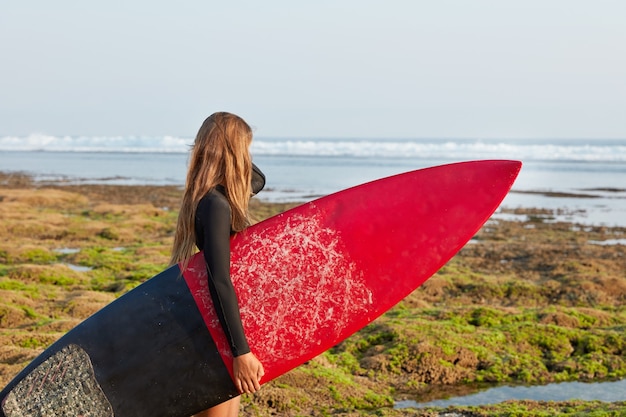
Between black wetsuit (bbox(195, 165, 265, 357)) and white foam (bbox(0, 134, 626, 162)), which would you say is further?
white foam (bbox(0, 134, 626, 162))

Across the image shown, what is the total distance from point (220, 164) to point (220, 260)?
0.46 metres

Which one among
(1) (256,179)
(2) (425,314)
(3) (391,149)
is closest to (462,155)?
(3) (391,149)

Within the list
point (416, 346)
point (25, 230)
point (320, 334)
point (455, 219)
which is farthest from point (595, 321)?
point (25, 230)

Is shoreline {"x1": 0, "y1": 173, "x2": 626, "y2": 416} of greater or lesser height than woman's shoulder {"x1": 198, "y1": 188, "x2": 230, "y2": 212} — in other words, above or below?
below

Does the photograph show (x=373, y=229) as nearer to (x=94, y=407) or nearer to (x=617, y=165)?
(x=94, y=407)

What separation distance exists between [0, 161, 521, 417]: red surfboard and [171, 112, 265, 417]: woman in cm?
26

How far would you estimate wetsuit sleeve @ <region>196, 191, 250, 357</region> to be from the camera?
127 inches

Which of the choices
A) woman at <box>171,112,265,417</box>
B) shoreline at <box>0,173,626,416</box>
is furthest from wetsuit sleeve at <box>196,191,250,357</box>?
shoreline at <box>0,173,626,416</box>

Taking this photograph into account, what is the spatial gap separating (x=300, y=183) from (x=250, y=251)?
105 ft

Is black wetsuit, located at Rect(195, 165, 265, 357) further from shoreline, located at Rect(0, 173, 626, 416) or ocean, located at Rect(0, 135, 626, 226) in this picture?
shoreline, located at Rect(0, 173, 626, 416)

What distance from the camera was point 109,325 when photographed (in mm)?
3766

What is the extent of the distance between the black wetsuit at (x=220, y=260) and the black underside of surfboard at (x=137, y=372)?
359 mm

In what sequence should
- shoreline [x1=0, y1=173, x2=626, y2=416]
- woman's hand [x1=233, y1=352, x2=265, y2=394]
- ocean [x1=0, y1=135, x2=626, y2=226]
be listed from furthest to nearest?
ocean [x1=0, y1=135, x2=626, y2=226] < shoreline [x1=0, y1=173, x2=626, y2=416] < woman's hand [x1=233, y1=352, x2=265, y2=394]

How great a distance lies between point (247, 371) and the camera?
11.0 feet
